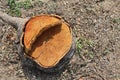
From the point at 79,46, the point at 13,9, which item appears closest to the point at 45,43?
the point at 79,46

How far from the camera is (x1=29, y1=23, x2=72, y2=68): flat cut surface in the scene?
3230mm

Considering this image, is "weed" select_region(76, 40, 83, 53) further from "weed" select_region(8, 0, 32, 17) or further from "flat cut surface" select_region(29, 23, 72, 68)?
"weed" select_region(8, 0, 32, 17)

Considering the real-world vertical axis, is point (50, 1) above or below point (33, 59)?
above

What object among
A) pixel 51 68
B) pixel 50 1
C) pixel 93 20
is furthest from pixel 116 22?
pixel 51 68

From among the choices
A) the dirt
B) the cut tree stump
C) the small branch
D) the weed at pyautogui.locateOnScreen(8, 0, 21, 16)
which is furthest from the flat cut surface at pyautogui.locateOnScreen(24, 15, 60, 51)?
the weed at pyautogui.locateOnScreen(8, 0, 21, 16)

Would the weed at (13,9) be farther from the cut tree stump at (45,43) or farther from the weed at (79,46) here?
the weed at (79,46)

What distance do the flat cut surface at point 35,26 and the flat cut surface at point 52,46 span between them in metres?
0.08

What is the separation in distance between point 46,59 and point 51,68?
0.37 ft

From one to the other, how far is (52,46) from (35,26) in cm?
28

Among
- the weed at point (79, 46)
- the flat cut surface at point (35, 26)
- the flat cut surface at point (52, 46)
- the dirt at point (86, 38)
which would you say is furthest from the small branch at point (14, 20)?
the weed at point (79, 46)

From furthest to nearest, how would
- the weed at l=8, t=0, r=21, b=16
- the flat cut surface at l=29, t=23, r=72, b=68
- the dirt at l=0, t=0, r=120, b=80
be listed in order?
the weed at l=8, t=0, r=21, b=16
the dirt at l=0, t=0, r=120, b=80
the flat cut surface at l=29, t=23, r=72, b=68

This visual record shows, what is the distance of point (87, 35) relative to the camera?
151 inches

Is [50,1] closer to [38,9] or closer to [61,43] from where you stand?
[38,9]

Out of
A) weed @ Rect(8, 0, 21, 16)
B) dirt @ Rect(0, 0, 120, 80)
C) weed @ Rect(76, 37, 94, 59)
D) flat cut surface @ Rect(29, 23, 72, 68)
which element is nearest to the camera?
flat cut surface @ Rect(29, 23, 72, 68)
